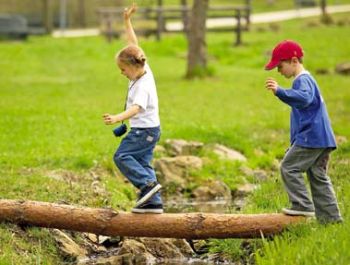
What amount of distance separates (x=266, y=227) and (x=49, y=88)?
15.0 meters

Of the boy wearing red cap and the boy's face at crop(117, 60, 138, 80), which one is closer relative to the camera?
the boy wearing red cap

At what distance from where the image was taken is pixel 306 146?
954 cm

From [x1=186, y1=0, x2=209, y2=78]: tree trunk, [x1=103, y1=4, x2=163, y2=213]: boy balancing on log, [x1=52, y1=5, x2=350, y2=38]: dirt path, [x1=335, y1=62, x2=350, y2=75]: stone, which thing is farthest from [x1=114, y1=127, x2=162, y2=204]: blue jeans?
[x1=52, y1=5, x2=350, y2=38]: dirt path

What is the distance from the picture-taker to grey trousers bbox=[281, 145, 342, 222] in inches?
378

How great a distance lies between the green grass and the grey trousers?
0.20m

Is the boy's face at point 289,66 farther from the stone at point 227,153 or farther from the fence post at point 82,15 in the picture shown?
the fence post at point 82,15

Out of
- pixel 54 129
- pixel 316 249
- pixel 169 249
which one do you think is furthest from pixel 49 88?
pixel 316 249

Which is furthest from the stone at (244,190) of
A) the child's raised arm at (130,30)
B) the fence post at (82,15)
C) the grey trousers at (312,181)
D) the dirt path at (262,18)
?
the fence post at (82,15)

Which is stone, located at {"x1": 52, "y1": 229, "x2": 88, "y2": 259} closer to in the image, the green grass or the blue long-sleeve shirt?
the green grass

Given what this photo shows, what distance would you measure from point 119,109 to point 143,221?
33.6 ft

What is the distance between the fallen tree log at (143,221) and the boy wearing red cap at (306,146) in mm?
206

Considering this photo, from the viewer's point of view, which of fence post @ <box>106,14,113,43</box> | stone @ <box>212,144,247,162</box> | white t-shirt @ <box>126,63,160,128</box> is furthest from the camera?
fence post @ <box>106,14,113,43</box>

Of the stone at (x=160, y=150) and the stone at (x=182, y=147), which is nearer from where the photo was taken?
the stone at (x=160, y=150)

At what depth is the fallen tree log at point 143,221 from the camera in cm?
991
